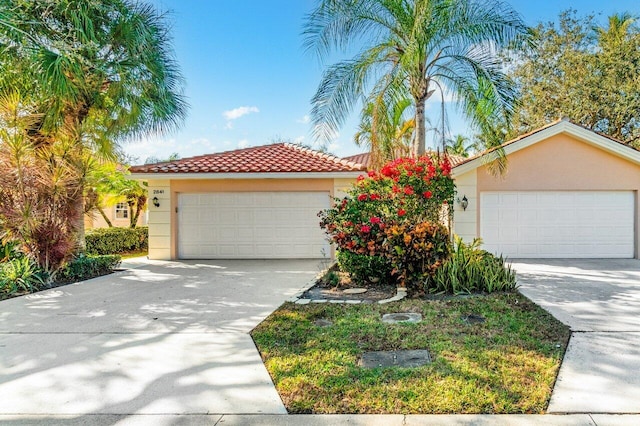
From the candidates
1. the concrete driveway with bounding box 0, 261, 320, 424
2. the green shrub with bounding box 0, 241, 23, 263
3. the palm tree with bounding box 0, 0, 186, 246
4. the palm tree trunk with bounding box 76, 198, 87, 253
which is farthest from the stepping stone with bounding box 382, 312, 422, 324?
the green shrub with bounding box 0, 241, 23, 263

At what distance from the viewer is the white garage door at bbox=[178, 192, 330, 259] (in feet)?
43.1

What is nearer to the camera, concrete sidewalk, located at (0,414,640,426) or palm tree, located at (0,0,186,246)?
concrete sidewalk, located at (0,414,640,426)

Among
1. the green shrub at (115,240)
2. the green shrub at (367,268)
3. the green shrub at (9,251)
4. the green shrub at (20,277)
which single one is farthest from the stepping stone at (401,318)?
the green shrub at (115,240)

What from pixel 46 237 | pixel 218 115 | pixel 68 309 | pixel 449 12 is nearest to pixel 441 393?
pixel 68 309

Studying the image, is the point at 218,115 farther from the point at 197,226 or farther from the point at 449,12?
the point at 449,12

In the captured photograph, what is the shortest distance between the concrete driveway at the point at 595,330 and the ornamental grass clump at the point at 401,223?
80.1 inches

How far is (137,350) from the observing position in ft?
15.4

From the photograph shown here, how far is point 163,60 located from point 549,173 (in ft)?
39.7

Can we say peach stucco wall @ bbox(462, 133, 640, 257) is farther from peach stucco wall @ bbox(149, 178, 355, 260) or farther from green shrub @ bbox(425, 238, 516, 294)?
peach stucco wall @ bbox(149, 178, 355, 260)

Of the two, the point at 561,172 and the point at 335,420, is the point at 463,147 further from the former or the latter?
the point at 335,420

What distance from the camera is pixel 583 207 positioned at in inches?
498

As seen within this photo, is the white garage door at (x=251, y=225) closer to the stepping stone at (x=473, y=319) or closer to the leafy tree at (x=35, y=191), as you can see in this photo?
the leafy tree at (x=35, y=191)

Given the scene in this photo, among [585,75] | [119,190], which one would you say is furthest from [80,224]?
[585,75]

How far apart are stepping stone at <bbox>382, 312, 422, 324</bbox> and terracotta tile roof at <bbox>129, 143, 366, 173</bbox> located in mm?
7075
